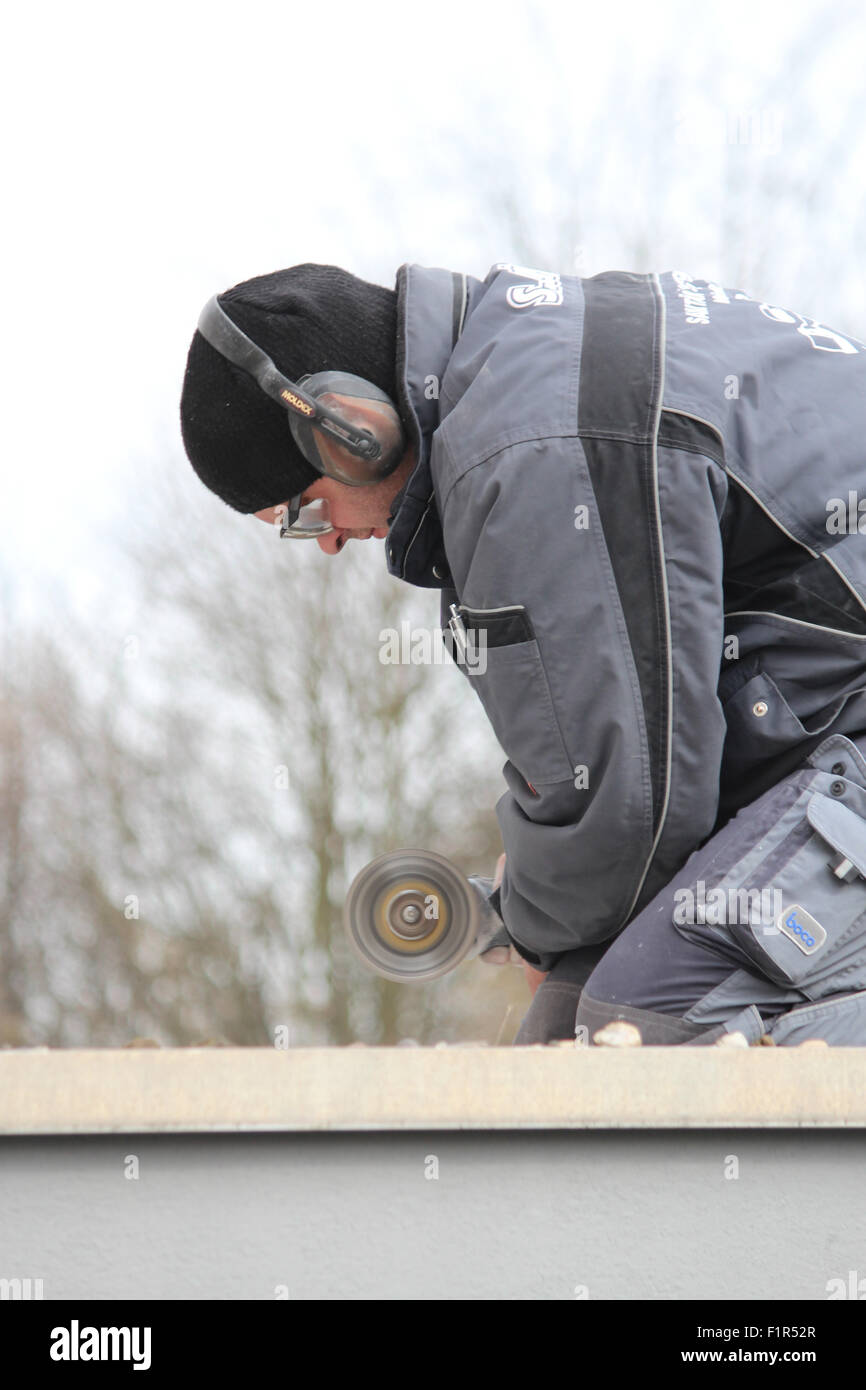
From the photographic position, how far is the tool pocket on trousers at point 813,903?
1.64 metres

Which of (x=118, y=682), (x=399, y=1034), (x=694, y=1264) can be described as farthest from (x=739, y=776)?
(x=118, y=682)

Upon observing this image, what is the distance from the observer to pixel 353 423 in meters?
1.90

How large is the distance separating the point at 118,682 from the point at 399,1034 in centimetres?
288

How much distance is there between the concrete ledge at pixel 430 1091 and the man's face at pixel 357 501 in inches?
44.8

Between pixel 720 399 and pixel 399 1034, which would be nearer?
pixel 720 399

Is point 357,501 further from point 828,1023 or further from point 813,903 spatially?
point 828,1023

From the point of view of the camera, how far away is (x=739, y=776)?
73.0 inches

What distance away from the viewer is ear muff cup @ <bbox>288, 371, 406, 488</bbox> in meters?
1.89

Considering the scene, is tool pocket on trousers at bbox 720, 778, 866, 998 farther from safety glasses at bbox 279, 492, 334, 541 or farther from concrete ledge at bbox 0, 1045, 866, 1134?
safety glasses at bbox 279, 492, 334, 541

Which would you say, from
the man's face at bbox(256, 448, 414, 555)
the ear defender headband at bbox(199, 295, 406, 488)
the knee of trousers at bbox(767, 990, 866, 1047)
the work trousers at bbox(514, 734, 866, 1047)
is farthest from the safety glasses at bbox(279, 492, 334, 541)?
the knee of trousers at bbox(767, 990, 866, 1047)

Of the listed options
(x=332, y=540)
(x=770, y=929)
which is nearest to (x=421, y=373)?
(x=332, y=540)

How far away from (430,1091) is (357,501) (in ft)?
3.94

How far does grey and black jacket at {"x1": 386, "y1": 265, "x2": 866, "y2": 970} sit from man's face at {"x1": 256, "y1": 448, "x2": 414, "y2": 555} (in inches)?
6.1

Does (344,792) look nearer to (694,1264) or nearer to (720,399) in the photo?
(720,399)
